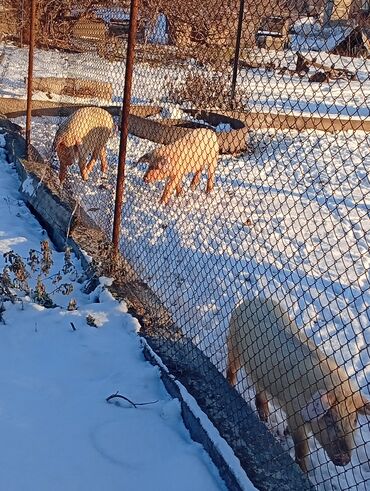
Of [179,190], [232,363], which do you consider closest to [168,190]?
[179,190]

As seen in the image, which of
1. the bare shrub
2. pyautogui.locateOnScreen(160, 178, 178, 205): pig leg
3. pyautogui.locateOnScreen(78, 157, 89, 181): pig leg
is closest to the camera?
pyautogui.locateOnScreen(160, 178, 178, 205): pig leg

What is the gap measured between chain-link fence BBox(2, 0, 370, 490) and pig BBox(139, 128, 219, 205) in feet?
0.06

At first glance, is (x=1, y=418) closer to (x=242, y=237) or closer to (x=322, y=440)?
(x=322, y=440)

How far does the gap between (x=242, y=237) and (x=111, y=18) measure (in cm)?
1764

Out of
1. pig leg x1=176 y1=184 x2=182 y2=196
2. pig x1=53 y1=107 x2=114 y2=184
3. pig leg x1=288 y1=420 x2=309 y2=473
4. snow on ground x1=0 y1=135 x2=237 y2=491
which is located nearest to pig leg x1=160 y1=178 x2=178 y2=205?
pig leg x1=176 y1=184 x2=182 y2=196

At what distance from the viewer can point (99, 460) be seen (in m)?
3.02

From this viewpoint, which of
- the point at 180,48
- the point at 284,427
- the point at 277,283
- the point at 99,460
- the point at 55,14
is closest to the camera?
the point at 99,460

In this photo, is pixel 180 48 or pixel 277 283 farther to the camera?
pixel 180 48

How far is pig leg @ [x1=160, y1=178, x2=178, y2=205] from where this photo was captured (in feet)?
24.8

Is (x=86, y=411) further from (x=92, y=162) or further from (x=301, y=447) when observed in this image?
(x=92, y=162)

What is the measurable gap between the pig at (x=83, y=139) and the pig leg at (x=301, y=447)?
17.2 feet

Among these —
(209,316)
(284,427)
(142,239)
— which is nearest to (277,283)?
(209,316)

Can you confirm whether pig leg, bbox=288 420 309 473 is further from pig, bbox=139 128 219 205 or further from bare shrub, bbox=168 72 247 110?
bare shrub, bbox=168 72 247 110

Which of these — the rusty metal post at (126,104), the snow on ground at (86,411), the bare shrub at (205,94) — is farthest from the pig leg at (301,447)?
the bare shrub at (205,94)
